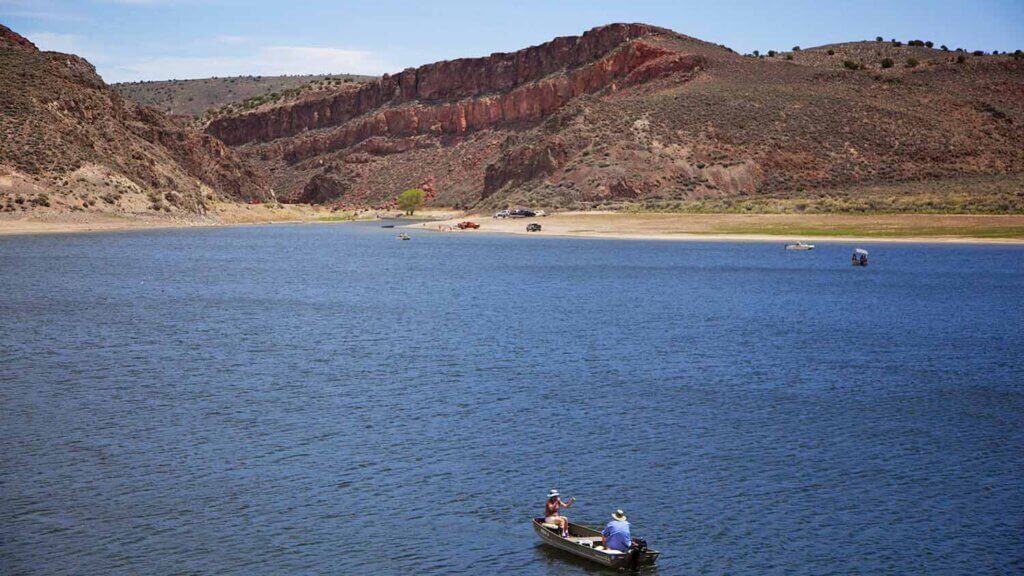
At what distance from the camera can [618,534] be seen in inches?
749

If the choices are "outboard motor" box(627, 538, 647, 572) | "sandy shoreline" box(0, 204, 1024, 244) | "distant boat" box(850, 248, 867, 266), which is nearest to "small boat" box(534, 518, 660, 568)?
"outboard motor" box(627, 538, 647, 572)

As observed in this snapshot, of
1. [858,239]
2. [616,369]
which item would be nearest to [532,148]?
[858,239]

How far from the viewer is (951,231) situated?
95938 mm

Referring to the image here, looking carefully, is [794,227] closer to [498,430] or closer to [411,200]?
[498,430]

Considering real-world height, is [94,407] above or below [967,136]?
below

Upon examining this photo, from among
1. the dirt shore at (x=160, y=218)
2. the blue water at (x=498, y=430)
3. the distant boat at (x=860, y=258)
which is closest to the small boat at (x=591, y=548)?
the blue water at (x=498, y=430)

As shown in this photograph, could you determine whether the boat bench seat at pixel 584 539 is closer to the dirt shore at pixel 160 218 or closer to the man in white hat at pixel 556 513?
the man in white hat at pixel 556 513

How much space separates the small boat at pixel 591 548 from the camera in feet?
61.5

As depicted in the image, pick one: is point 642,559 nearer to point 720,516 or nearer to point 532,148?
point 720,516

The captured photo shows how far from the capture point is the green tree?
599ft

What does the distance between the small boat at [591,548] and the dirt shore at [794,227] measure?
80.9 meters

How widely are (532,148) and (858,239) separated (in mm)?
67797

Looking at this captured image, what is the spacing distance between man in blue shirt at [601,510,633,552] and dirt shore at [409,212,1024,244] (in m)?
81.2

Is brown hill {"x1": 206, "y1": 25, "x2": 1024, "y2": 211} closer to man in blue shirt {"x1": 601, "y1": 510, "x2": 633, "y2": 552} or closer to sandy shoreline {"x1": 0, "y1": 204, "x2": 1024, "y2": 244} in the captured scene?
sandy shoreline {"x1": 0, "y1": 204, "x2": 1024, "y2": 244}
